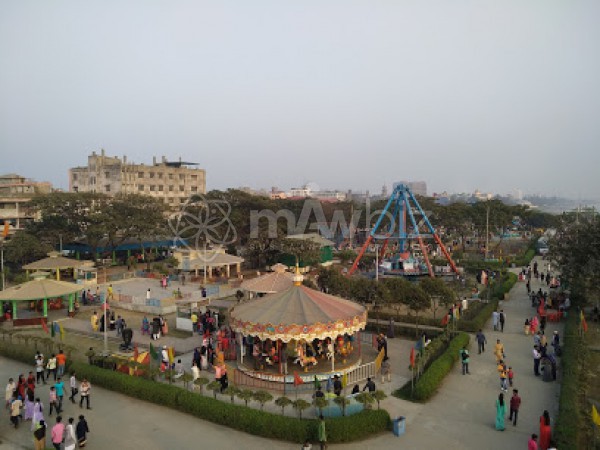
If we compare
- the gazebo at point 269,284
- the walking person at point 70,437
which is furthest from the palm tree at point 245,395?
the gazebo at point 269,284

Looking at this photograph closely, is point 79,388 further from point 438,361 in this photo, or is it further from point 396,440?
point 438,361

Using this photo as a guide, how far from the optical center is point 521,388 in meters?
18.0

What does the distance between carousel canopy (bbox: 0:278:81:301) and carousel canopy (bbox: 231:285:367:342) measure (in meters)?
14.8

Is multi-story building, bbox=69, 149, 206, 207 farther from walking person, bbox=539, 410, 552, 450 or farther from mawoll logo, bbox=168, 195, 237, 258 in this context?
walking person, bbox=539, 410, 552, 450

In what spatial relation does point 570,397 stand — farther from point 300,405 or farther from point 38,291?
point 38,291

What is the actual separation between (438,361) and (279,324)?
6619 mm

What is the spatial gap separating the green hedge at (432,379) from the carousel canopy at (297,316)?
3.25 metres

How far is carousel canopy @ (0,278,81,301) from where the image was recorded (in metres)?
28.4

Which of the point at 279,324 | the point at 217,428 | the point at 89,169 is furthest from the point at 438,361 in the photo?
the point at 89,169

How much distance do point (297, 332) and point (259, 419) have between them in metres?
4.42

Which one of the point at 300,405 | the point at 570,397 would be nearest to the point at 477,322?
the point at 570,397

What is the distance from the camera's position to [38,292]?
2897cm

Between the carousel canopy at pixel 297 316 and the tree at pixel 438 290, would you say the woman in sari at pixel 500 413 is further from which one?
the tree at pixel 438 290

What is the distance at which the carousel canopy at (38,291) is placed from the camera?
93.0 feet
